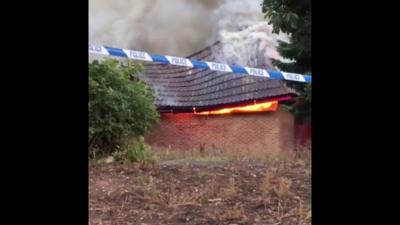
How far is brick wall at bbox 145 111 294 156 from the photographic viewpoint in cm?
714

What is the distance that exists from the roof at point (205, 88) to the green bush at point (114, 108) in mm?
1040

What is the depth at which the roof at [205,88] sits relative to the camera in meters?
7.36

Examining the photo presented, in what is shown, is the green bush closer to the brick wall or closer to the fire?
the brick wall

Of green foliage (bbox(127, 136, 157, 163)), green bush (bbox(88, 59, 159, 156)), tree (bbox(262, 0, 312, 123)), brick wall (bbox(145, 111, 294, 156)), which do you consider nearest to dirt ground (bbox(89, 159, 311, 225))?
green foliage (bbox(127, 136, 157, 163))

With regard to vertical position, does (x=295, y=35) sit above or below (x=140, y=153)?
above

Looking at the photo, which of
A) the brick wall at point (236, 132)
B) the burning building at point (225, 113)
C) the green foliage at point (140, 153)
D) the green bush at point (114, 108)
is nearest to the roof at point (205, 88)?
the burning building at point (225, 113)

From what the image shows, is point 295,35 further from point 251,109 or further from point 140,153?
point 140,153

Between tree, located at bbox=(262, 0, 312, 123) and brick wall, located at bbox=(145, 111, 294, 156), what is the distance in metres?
0.33

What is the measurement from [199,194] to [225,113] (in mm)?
3170

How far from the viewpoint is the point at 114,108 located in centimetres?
558

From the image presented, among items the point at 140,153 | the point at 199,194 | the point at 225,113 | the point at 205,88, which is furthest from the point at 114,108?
the point at 205,88
